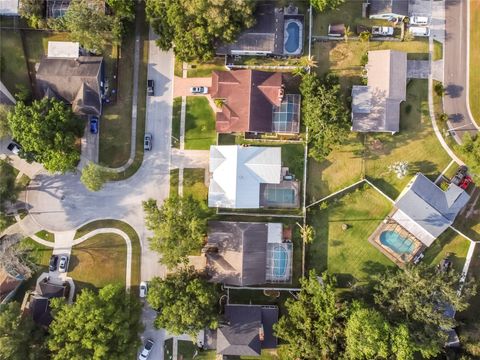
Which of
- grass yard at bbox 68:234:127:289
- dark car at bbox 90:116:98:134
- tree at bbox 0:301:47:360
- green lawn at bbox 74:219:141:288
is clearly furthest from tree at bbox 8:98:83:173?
tree at bbox 0:301:47:360

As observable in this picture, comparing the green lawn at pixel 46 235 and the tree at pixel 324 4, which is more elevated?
the tree at pixel 324 4

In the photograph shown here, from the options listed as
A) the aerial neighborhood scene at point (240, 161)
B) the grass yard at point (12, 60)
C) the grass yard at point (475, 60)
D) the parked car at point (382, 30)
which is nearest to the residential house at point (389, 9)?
the aerial neighborhood scene at point (240, 161)

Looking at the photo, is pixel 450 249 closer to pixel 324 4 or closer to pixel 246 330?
pixel 246 330

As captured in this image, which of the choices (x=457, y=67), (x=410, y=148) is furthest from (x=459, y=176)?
(x=457, y=67)

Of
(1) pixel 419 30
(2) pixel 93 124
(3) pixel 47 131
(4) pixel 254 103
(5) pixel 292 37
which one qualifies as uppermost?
(1) pixel 419 30

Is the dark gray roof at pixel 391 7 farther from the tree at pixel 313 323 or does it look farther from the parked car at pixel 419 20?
the tree at pixel 313 323
